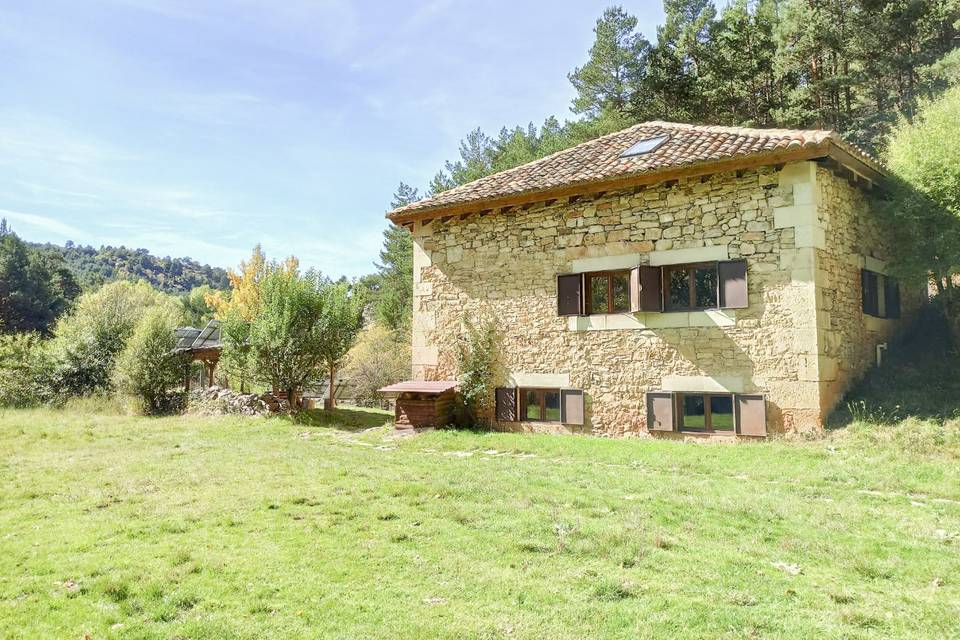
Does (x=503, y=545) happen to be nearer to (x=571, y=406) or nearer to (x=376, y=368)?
(x=571, y=406)

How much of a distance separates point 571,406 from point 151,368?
1320cm

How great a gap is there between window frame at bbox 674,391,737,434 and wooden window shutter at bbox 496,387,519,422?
3126 millimetres

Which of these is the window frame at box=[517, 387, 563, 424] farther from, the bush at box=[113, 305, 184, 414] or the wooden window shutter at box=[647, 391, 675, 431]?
the bush at box=[113, 305, 184, 414]

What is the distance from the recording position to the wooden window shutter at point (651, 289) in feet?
32.3

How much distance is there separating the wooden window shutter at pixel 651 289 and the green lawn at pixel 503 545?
2648mm

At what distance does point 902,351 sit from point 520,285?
297 inches

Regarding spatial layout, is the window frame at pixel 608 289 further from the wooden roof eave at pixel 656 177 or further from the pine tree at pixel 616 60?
the pine tree at pixel 616 60

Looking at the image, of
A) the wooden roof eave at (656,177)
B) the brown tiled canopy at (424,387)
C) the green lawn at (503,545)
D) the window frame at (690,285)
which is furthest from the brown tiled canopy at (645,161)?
the green lawn at (503,545)

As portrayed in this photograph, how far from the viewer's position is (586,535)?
454 centimetres

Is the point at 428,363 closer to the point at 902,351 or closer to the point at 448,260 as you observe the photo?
the point at 448,260

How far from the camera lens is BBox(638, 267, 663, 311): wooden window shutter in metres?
9.86

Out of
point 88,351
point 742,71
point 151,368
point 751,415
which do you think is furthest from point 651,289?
point 88,351

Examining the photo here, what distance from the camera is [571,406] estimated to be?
1077cm

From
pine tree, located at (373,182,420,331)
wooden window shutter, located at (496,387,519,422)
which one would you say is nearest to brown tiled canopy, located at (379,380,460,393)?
wooden window shutter, located at (496,387,519,422)
